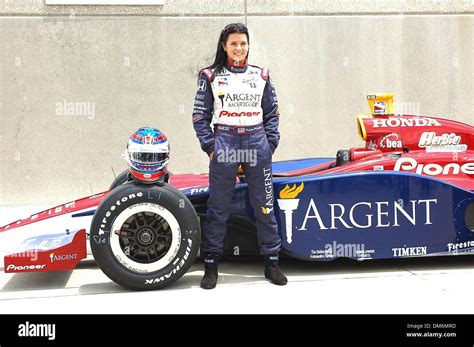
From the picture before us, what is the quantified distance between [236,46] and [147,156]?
912 mm

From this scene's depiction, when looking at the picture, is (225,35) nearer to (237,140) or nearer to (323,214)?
(237,140)

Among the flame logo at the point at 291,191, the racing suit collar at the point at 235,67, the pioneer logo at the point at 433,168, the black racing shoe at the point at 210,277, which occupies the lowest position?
the black racing shoe at the point at 210,277

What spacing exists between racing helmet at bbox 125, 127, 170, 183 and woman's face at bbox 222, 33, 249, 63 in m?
0.71

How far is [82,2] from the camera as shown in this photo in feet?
26.0

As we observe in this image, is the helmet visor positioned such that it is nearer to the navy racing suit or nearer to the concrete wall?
the navy racing suit

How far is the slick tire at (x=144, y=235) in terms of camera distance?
411cm

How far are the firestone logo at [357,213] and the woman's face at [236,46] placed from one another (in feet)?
3.01

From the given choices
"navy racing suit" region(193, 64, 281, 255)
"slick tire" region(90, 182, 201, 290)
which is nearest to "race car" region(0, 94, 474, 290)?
"slick tire" region(90, 182, 201, 290)

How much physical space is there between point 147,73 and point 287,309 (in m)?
4.96

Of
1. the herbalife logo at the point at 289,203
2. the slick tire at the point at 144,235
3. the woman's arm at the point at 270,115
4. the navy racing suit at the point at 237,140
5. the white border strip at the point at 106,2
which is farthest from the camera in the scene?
the white border strip at the point at 106,2

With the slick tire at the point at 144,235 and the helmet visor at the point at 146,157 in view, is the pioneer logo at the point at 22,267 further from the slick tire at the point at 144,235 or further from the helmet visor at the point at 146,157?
the helmet visor at the point at 146,157

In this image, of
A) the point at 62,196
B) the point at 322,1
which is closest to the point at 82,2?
the point at 62,196

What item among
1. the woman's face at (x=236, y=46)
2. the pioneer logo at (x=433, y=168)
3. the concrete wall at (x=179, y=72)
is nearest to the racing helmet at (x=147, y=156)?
the woman's face at (x=236, y=46)

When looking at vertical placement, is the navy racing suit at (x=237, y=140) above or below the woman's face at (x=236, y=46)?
below
